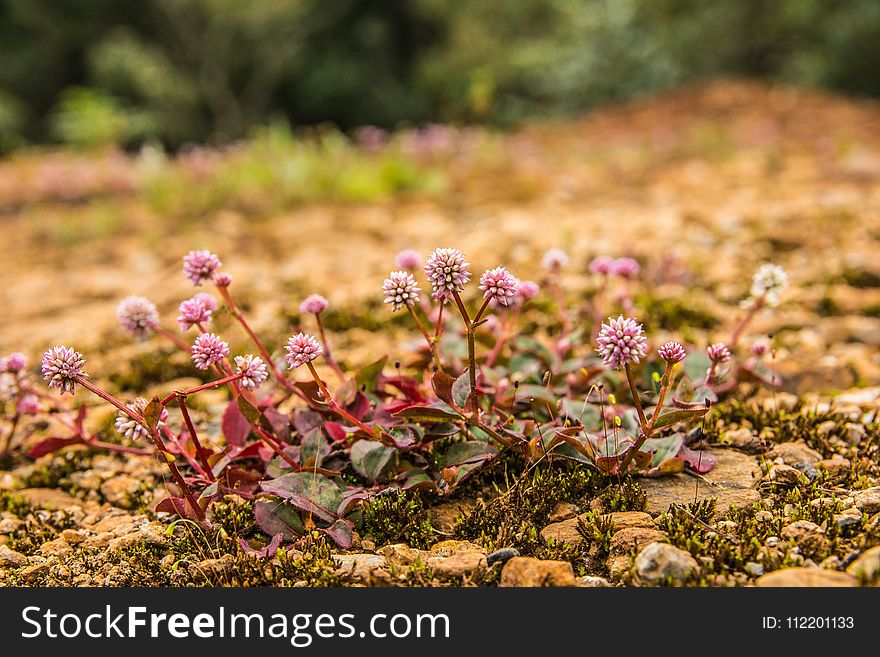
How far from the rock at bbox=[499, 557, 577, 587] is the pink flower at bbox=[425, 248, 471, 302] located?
0.58m

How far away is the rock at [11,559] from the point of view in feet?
5.66

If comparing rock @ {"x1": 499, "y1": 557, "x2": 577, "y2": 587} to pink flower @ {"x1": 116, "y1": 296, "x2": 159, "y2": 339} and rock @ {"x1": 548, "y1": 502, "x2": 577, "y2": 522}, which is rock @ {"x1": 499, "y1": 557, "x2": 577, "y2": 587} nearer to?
rock @ {"x1": 548, "y1": 502, "x2": 577, "y2": 522}

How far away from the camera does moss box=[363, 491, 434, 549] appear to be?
1695mm

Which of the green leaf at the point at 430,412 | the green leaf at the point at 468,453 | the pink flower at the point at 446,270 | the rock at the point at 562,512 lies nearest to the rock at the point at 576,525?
the rock at the point at 562,512

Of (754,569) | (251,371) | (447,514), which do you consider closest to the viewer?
(754,569)

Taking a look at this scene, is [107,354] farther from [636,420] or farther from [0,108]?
[0,108]

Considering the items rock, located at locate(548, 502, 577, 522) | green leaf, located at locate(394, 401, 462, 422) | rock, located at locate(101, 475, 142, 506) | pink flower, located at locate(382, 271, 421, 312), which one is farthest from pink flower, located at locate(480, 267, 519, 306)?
rock, located at locate(101, 475, 142, 506)

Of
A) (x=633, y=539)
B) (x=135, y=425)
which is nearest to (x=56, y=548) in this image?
(x=135, y=425)

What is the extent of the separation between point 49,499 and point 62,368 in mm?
673

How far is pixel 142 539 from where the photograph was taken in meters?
1.73

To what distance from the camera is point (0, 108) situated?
50.4ft

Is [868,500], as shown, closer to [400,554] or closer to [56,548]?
[400,554]

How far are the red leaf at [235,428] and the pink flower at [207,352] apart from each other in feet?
1.03
